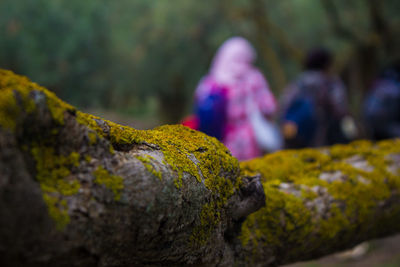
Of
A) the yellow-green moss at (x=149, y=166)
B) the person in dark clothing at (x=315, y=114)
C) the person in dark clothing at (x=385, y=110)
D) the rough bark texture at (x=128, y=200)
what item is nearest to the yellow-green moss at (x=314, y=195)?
the rough bark texture at (x=128, y=200)

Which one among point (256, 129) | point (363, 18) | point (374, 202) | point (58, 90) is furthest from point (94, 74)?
point (374, 202)

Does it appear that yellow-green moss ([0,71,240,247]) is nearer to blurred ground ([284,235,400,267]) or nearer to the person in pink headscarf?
the person in pink headscarf

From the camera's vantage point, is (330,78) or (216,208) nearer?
(216,208)

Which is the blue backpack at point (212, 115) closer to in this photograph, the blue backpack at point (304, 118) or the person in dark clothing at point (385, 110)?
the blue backpack at point (304, 118)

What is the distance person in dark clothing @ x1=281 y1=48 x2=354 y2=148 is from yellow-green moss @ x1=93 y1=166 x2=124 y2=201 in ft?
13.9

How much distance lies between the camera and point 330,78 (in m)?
5.47

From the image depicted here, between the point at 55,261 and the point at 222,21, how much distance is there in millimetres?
14414

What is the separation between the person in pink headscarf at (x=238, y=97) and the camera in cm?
519

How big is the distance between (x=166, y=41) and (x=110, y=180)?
14.6 m

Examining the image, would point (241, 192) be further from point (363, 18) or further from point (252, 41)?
point (252, 41)

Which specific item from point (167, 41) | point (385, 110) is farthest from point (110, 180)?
point (167, 41)

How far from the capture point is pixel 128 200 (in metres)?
1.26

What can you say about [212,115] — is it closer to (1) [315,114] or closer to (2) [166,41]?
(1) [315,114]

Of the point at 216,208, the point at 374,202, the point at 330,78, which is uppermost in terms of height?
the point at 330,78
